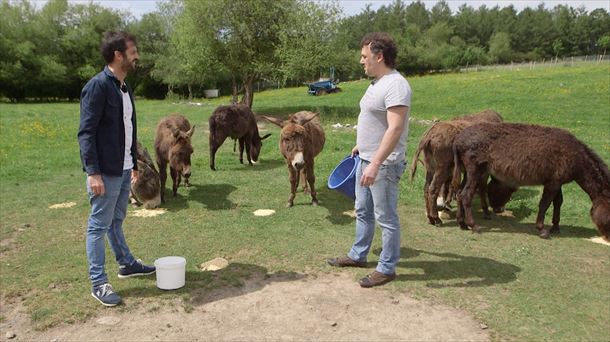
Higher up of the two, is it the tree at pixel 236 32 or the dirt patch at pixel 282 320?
the tree at pixel 236 32

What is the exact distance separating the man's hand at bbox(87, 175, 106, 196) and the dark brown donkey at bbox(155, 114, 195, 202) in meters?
3.61

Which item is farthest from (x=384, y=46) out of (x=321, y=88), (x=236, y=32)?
(x=321, y=88)

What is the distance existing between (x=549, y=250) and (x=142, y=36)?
5185 cm

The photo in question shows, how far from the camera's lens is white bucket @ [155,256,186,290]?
449 centimetres

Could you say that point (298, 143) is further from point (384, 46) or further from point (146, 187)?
point (146, 187)

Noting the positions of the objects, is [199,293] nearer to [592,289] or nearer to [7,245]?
[7,245]

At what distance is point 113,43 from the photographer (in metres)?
4.00

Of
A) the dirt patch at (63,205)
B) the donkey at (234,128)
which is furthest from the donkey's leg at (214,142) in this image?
the dirt patch at (63,205)

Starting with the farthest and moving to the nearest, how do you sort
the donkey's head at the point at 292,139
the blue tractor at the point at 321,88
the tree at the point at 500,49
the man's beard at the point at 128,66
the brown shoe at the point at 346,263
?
the tree at the point at 500,49 → the blue tractor at the point at 321,88 → the donkey's head at the point at 292,139 → the brown shoe at the point at 346,263 → the man's beard at the point at 128,66

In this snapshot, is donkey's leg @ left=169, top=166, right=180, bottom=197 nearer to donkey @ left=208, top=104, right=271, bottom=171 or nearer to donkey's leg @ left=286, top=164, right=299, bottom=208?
donkey's leg @ left=286, top=164, right=299, bottom=208

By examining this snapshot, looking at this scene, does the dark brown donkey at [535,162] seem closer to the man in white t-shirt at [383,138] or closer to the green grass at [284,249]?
the green grass at [284,249]

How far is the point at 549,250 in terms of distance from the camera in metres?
5.68

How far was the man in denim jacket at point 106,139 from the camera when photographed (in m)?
3.91

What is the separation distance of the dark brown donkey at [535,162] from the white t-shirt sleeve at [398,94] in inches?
111
